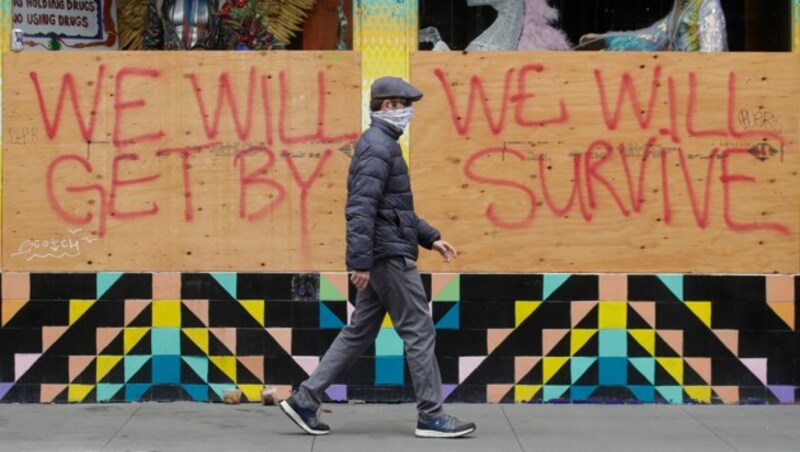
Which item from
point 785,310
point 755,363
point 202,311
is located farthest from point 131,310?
point 785,310

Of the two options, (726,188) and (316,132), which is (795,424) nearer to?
(726,188)

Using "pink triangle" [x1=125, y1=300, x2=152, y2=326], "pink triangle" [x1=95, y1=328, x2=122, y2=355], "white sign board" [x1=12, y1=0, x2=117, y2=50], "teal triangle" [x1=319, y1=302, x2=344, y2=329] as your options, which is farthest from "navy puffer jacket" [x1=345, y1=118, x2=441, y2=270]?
"white sign board" [x1=12, y1=0, x2=117, y2=50]

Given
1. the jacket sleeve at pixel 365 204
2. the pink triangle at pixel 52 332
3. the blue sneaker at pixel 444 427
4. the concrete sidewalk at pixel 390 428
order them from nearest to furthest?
the jacket sleeve at pixel 365 204, the concrete sidewalk at pixel 390 428, the blue sneaker at pixel 444 427, the pink triangle at pixel 52 332

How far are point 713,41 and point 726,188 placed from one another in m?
1.00

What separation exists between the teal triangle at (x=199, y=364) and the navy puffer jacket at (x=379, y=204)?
164cm

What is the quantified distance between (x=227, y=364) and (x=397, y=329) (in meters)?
1.45

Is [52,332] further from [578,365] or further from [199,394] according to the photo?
[578,365]

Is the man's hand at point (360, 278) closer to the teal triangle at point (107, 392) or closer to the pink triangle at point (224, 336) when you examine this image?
the pink triangle at point (224, 336)

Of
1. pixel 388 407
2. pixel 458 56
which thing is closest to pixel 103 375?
pixel 388 407

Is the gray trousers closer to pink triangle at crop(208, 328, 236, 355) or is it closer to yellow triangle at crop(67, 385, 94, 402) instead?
pink triangle at crop(208, 328, 236, 355)

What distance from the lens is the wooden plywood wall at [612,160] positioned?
324 inches

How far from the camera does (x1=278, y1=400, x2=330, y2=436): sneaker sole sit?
7305 mm

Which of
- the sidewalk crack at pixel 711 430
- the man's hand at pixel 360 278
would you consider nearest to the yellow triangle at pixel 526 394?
the sidewalk crack at pixel 711 430

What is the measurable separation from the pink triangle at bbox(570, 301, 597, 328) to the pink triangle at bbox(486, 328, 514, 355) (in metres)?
0.39
